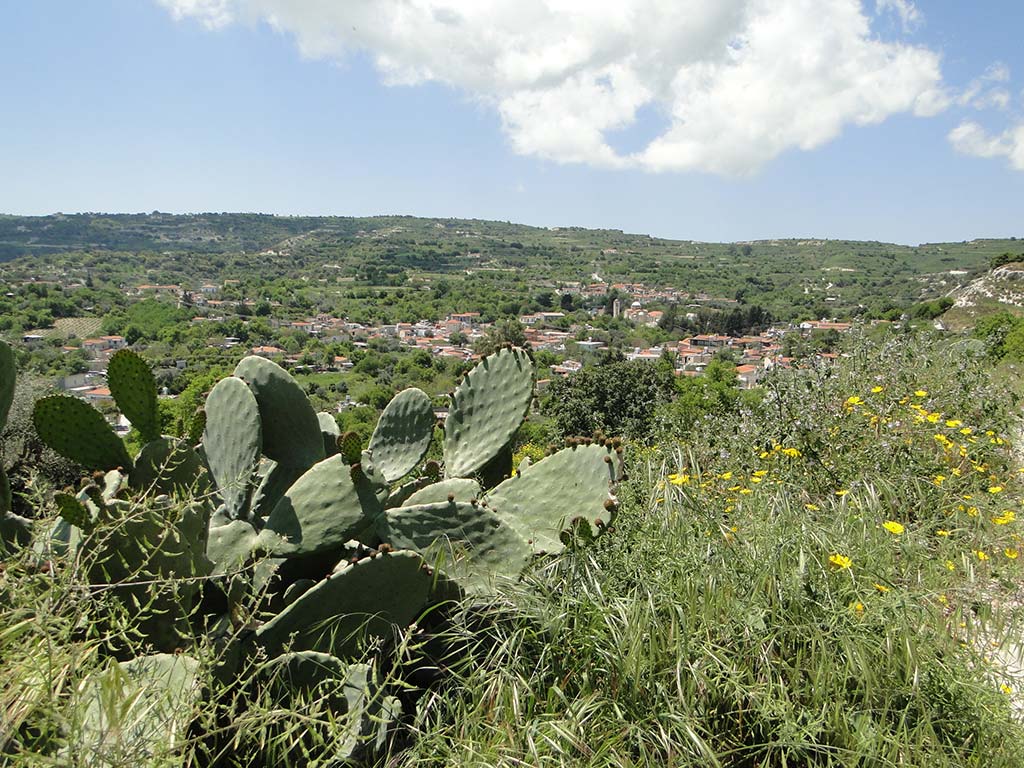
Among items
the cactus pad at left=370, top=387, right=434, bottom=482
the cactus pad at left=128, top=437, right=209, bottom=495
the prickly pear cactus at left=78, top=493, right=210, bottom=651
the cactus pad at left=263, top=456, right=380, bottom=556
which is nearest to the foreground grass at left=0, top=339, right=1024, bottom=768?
the prickly pear cactus at left=78, top=493, right=210, bottom=651

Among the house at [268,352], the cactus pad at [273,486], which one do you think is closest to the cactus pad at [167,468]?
the cactus pad at [273,486]

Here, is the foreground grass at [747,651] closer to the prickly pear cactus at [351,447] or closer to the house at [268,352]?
the prickly pear cactus at [351,447]

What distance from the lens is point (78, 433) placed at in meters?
1.92

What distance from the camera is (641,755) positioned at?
1395 mm

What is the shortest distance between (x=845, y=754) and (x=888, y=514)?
58.5 inches

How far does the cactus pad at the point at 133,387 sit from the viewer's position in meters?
1.94

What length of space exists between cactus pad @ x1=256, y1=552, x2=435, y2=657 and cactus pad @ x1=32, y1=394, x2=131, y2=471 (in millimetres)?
777


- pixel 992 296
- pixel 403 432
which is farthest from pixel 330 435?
pixel 992 296

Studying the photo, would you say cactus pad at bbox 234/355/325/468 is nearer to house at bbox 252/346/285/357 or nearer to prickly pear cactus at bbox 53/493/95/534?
prickly pear cactus at bbox 53/493/95/534

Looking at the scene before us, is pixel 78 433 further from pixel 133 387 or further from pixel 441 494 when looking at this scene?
pixel 441 494

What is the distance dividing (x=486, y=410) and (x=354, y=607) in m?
1.13

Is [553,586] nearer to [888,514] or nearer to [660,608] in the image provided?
[660,608]

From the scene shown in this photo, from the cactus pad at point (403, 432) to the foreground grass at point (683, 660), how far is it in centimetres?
80

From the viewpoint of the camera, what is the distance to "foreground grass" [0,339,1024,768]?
1.16m
